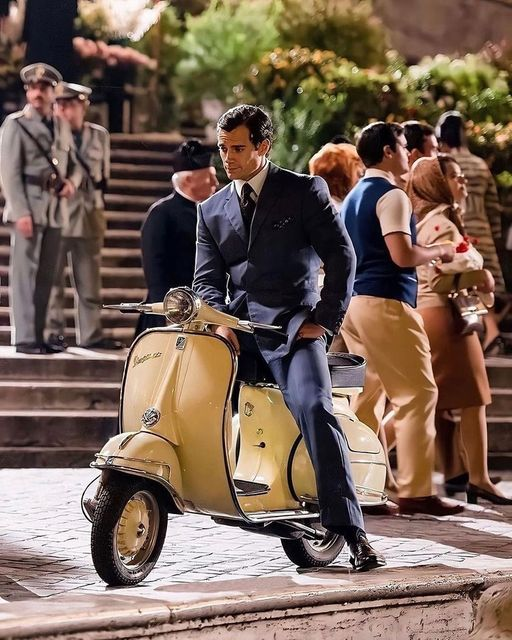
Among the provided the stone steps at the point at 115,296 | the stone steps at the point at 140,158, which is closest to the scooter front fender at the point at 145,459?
the stone steps at the point at 115,296

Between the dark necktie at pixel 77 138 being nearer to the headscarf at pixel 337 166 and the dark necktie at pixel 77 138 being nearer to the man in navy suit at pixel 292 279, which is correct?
the headscarf at pixel 337 166

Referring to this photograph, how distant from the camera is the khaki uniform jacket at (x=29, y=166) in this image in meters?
11.6

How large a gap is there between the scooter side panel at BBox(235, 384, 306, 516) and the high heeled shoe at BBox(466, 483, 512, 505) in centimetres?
248

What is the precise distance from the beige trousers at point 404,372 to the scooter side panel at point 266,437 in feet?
5.48

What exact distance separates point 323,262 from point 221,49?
33.4ft

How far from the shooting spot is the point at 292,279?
19.2 ft

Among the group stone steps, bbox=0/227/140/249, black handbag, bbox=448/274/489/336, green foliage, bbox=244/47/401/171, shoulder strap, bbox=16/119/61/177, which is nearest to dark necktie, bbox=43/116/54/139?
shoulder strap, bbox=16/119/61/177

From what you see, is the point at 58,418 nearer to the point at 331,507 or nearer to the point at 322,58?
the point at 331,507

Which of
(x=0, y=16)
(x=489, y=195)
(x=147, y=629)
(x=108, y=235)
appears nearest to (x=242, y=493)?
(x=147, y=629)

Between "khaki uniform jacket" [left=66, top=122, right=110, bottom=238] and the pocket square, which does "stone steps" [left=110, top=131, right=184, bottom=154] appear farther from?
the pocket square

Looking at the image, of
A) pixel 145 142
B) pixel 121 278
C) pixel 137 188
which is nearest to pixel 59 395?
pixel 121 278

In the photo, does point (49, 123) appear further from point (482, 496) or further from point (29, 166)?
point (482, 496)

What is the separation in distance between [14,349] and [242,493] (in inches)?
235

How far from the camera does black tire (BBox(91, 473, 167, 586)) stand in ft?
17.5
